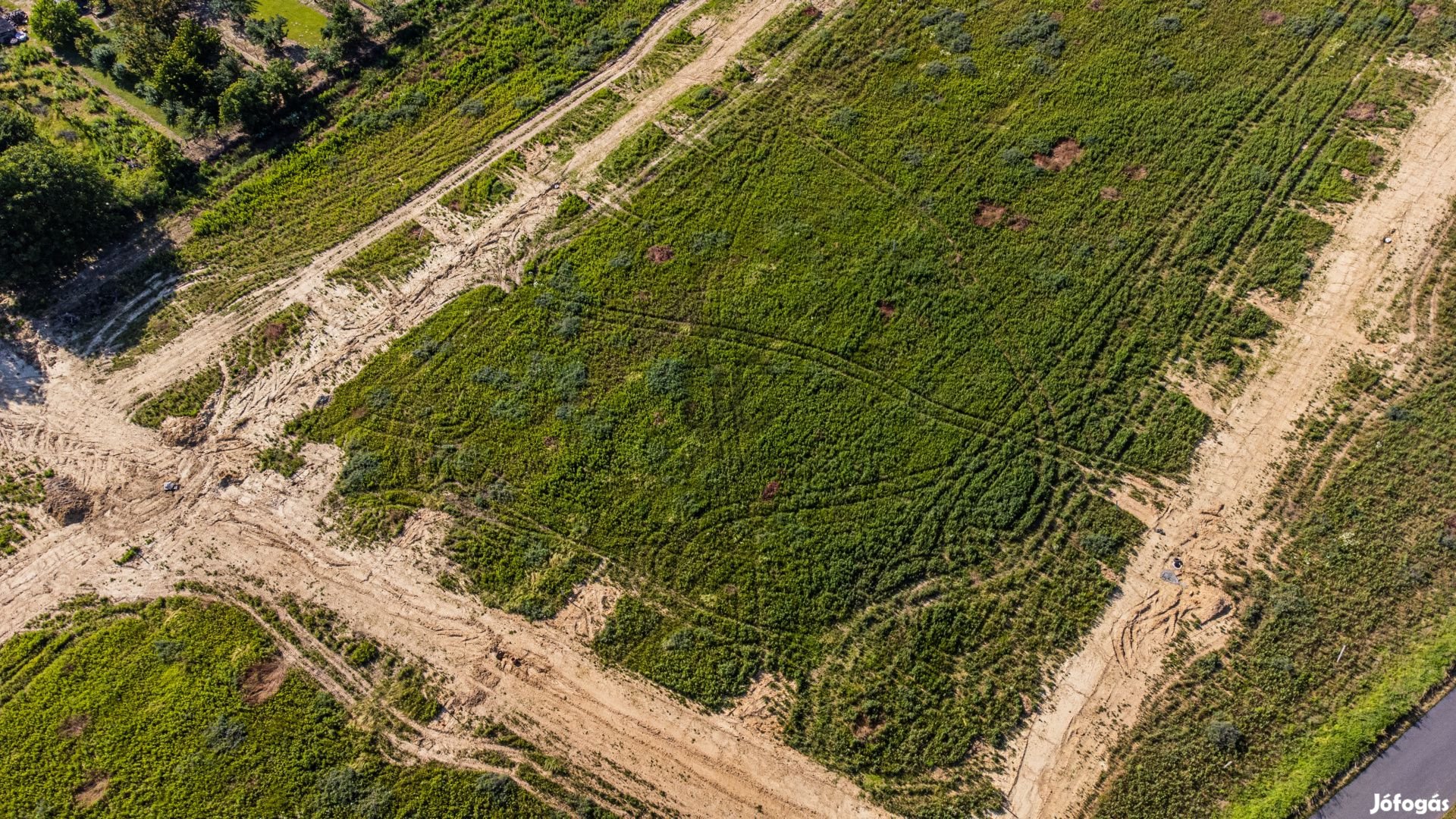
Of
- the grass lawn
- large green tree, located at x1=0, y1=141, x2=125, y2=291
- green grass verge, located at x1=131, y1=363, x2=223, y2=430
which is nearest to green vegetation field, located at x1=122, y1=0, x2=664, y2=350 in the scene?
green grass verge, located at x1=131, y1=363, x2=223, y2=430

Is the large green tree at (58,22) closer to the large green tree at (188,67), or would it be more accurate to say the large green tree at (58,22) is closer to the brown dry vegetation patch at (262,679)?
the large green tree at (188,67)

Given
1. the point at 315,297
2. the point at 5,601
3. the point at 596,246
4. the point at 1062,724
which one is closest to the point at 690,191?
the point at 596,246

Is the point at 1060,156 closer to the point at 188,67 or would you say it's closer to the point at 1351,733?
the point at 1351,733

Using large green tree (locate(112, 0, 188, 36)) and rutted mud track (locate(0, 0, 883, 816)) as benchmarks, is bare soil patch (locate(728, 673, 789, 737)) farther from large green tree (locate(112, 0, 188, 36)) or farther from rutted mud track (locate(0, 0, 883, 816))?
large green tree (locate(112, 0, 188, 36))

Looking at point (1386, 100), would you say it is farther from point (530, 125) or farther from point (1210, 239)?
point (530, 125)

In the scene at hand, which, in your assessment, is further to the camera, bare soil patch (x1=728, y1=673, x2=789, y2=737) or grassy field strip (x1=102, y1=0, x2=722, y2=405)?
grassy field strip (x1=102, y1=0, x2=722, y2=405)

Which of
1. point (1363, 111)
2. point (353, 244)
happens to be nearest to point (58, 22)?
point (353, 244)

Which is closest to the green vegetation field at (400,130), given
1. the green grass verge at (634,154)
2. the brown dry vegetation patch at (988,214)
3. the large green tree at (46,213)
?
the large green tree at (46,213)
